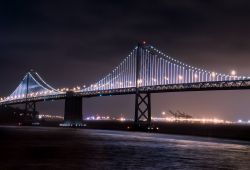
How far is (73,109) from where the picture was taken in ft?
332

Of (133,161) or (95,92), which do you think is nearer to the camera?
(133,161)

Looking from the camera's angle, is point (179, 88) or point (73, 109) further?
point (73, 109)

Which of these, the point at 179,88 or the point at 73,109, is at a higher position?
the point at 179,88

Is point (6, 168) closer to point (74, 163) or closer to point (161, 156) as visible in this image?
point (74, 163)

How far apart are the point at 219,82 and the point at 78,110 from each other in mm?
36927

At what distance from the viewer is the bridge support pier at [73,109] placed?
10112 centimetres

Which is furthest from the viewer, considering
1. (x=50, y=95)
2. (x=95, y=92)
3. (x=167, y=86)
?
(x=50, y=95)

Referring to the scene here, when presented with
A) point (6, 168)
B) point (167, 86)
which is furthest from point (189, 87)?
point (6, 168)

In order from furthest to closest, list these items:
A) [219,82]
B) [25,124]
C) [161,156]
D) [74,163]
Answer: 1. [25,124]
2. [219,82]
3. [161,156]
4. [74,163]

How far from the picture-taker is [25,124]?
123500 millimetres

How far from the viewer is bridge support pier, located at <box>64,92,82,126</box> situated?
101m

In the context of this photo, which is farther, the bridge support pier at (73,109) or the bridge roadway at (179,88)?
the bridge support pier at (73,109)

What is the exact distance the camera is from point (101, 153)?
122ft

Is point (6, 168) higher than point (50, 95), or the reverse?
point (50, 95)
